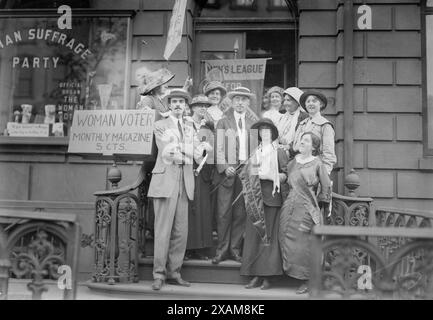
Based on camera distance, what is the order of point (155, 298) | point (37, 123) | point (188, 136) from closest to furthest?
point (155, 298)
point (188, 136)
point (37, 123)

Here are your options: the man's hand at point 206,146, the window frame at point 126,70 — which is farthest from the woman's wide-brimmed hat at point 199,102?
the window frame at point 126,70

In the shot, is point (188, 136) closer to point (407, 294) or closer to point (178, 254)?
point (178, 254)

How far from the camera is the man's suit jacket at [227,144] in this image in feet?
21.9

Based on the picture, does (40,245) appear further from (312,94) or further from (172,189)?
(312,94)

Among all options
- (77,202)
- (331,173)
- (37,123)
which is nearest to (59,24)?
(37,123)

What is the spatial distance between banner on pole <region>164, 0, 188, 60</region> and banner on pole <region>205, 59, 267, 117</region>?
27.6 inches

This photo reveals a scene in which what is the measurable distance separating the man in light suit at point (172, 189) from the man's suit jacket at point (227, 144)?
0.32 m

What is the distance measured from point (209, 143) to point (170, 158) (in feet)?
2.02

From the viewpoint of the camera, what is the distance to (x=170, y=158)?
249 inches

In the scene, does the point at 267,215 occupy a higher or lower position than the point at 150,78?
lower

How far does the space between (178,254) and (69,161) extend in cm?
252

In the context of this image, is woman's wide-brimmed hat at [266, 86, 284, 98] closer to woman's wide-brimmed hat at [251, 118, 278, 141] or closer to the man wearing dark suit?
the man wearing dark suit

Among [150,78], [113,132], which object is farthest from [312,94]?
[113,132]

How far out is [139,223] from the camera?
674 centimetres
